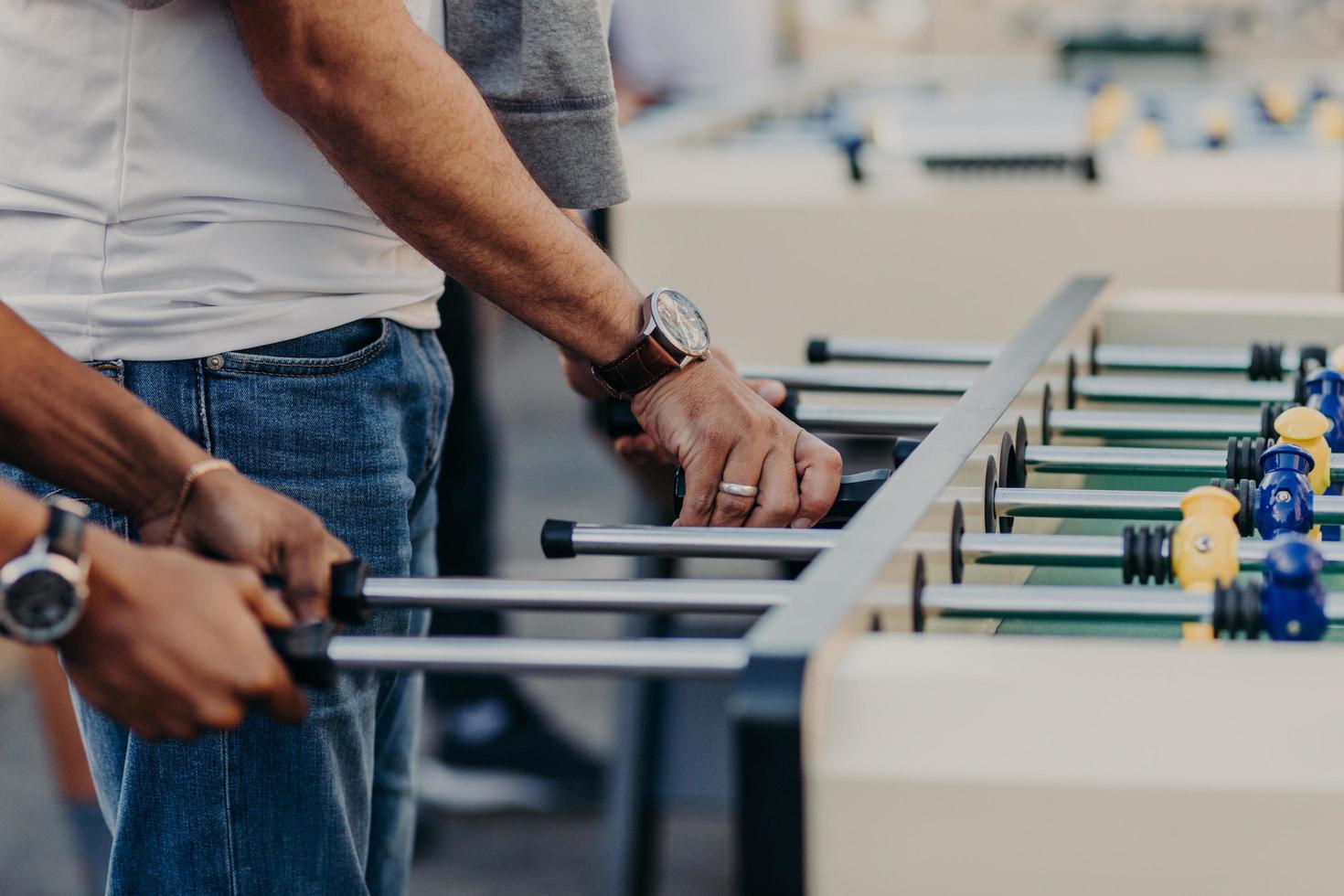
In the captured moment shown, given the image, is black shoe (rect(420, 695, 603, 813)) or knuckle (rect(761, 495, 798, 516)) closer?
knuckle (rect(761, 495, 798, 516))

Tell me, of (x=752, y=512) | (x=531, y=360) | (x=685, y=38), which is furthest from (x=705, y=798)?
(x=531, y=360)

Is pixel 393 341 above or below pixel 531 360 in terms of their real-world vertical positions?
below

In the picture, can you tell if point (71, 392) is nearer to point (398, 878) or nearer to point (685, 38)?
point (398, 878)

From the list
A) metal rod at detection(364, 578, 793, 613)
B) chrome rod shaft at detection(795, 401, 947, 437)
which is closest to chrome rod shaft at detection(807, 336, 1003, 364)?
chrome rod shaft at detection(795, 401, 947, 437)

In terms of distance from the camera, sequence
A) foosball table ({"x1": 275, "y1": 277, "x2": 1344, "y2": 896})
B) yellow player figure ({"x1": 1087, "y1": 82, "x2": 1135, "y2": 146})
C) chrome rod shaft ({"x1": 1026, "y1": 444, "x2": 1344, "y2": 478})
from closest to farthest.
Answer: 1. foosball table ({"x1": 275, "y1": 277, "x2": 1344, "y2": 896})
2. chrome rod shaft ({"x1": 1026, "y1": 444, "x2": 1344, "y2": 478})
3. yellow player figure ({"x1": 1087, "y1": 82, "x2": 1135, "y2": 146})

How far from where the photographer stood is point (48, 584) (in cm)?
66

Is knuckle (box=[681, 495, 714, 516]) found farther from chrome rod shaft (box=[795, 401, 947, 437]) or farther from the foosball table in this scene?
chrome rod shaft (box=[795, 401, 947, 437])

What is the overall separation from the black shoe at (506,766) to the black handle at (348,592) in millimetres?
1847

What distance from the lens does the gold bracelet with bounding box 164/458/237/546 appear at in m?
0.81

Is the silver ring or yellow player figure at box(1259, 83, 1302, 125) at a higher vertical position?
yellow player figure at box(1259, 83, 1302, 125)

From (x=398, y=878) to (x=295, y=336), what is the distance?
0.46 metres

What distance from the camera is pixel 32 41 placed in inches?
35.6

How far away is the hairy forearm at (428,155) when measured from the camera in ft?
2.84

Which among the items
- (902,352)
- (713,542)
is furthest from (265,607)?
(902,352)
